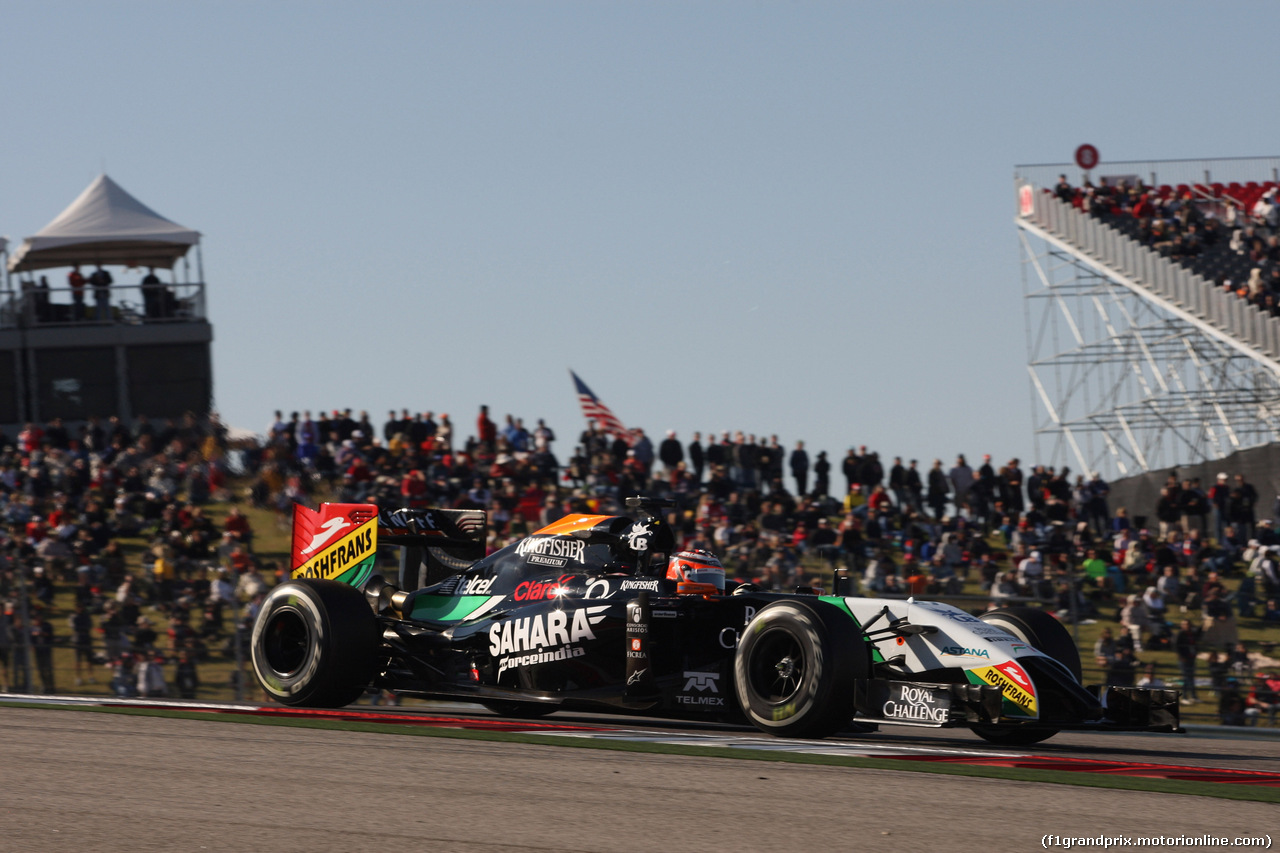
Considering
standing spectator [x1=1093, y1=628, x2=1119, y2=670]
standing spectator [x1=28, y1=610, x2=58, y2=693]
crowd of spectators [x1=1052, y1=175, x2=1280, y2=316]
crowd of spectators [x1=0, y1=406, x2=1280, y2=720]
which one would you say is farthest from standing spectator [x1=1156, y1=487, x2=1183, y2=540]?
standing spectator [x1=28, y1=610, x2=58, y2=693]

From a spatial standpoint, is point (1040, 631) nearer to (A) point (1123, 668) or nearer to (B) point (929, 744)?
(B) point (929, 744)

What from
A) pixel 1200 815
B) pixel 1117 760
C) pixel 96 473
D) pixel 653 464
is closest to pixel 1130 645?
pixel 1117 760

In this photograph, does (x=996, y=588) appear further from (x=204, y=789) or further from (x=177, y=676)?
(x=204, y=789)

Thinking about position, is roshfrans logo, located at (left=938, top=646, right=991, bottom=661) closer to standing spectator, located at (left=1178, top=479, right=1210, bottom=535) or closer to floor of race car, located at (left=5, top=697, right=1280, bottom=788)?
floor of race car, located at (left=5, top=697, right=1280, bottom=788)

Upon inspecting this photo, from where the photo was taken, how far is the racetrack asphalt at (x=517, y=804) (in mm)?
5820

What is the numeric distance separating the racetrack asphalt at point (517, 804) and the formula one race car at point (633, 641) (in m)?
1.08

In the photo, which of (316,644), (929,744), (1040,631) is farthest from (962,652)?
(316,644)

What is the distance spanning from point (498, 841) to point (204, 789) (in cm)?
189

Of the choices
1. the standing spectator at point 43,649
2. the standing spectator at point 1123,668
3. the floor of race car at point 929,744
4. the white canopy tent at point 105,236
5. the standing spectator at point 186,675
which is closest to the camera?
the floor of race car at point 929,744

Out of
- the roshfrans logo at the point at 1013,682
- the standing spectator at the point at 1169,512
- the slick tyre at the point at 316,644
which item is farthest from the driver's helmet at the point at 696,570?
the standing spectator at the point at 1169,512

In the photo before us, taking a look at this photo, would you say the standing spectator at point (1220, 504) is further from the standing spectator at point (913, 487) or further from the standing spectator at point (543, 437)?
the standing spectator at point (543, 437)

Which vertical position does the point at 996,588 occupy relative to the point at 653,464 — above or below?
below

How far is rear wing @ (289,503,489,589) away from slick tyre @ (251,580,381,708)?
583mm

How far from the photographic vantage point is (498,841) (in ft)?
18.9
